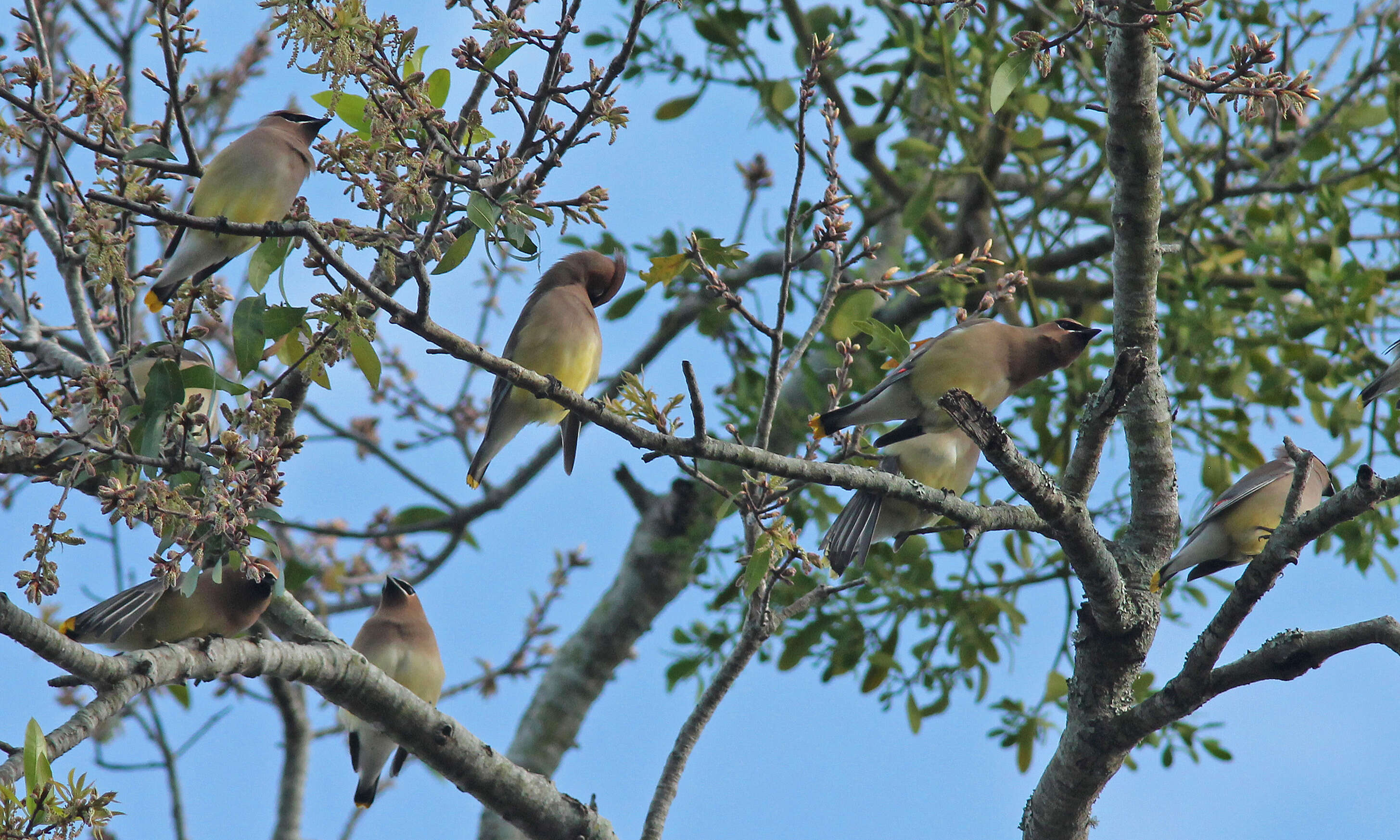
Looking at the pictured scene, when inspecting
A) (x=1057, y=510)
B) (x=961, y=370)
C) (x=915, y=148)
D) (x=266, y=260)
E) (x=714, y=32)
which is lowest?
(x=266, y=260)

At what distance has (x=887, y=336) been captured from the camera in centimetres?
260

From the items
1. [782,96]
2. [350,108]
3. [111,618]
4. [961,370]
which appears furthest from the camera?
[782,96]

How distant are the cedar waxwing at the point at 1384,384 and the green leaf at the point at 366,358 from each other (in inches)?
120

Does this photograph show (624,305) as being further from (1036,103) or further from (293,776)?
(293,776)

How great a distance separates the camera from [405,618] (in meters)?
4.18

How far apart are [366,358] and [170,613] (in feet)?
5.65

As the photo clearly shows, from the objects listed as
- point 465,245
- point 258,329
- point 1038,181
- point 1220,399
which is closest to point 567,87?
point 465,245

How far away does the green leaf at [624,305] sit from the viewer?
16.1ft

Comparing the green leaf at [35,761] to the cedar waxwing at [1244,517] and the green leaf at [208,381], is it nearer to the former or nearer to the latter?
the green leaf at [208,381]

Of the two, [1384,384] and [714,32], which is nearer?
[1384,384]

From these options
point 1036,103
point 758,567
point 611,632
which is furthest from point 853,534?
point 611,632

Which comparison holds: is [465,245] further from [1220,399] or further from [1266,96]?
[1220,399]

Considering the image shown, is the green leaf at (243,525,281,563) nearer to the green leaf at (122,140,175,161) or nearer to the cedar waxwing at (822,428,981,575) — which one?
the green leaf at (122,140,175,161)

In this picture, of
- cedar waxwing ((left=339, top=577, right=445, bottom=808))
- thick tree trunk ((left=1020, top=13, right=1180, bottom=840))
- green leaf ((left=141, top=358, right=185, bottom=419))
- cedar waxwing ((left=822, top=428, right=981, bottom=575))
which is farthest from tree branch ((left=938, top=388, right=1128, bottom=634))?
cedar waxwing ((left=339, top=577, right=445, bottom=808))
